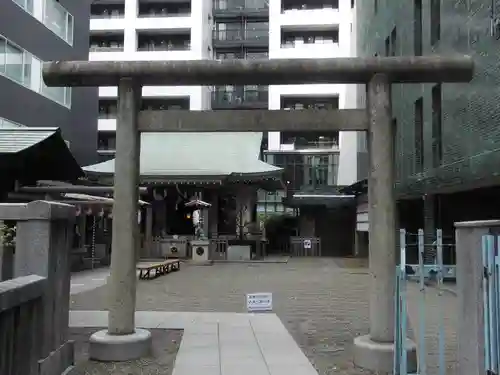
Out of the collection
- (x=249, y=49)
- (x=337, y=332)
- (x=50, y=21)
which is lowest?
(x=337, y=332)

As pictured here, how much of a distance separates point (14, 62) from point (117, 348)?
57.4ft

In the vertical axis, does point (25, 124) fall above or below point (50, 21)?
below

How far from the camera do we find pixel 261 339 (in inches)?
336

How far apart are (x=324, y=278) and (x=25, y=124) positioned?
509 inches

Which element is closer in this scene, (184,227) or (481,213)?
(481,213)

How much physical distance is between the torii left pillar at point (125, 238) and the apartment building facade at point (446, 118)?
28.6 feet

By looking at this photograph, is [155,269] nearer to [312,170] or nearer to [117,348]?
[117,348]

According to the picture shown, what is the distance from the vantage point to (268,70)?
7.36 m

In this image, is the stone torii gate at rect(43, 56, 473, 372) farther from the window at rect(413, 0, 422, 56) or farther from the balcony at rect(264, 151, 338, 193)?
the balcony at rect(264, 151, 338, 193)

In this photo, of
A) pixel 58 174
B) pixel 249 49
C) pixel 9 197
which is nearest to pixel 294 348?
pixel 9 197

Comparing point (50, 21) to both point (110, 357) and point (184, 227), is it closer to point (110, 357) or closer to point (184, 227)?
point (184, 227)

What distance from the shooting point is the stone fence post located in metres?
4.04

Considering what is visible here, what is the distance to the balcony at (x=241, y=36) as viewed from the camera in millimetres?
48781

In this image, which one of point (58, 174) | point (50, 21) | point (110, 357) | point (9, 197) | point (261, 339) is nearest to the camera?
point (110, 357)
